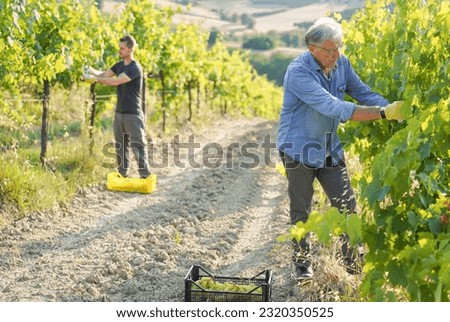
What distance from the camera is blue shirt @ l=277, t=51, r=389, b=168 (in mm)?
4730

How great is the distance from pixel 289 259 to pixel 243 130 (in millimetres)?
11663

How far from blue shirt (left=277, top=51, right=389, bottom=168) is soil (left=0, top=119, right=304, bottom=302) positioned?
2.35 ft

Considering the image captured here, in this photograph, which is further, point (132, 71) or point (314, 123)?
point (132, 71)

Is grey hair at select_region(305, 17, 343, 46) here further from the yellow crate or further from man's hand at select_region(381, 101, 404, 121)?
the yellow crate

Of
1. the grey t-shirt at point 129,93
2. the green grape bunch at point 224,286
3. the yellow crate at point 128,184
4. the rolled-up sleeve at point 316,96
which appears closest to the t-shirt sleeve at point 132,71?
the grey t-shirt at point 129,93

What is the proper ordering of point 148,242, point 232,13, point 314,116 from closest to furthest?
point 314,116 < point 148,242 < point 232,13

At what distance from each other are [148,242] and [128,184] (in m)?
2.11

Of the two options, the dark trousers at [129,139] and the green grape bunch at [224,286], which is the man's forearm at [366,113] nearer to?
the green grape bunch at [224,286]

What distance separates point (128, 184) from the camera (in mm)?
8109

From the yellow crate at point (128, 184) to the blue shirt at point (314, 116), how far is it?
11.2 ft

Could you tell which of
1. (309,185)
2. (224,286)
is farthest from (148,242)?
(224,286)

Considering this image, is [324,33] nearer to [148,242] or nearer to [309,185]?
[309,185]

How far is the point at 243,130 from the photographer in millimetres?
17094
